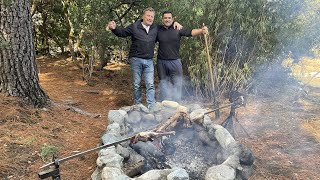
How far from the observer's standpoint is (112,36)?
22.0 feet

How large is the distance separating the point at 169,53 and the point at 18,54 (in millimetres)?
2500

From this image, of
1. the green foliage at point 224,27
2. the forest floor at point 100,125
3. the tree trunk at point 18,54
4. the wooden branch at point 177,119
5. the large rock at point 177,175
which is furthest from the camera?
the green foliage at point 224,27

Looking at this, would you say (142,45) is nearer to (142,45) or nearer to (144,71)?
(142,45)

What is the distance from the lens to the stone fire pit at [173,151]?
3434 millimetres

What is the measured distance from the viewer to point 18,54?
511 cm

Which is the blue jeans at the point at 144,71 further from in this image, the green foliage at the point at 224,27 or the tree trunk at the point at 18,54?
the tree trunk at the point at 18,54

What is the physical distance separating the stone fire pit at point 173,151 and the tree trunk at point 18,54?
4.96ft

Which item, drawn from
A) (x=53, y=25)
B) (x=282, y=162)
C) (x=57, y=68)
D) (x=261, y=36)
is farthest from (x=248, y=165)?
(x=53, y=25)

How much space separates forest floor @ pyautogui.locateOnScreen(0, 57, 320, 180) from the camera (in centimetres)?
415

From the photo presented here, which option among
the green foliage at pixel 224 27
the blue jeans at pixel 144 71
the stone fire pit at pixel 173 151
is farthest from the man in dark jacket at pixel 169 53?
the stone fire pit at pixel 173 151

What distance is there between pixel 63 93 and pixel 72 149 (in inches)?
114

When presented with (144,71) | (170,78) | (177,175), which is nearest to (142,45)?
(144,71)

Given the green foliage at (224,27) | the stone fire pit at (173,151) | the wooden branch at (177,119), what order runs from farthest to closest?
the green foliage at (224,27) → the wooden branch at (177,119) → the stone fire pit at (173,151)

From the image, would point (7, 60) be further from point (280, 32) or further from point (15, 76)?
point (280, 32)
